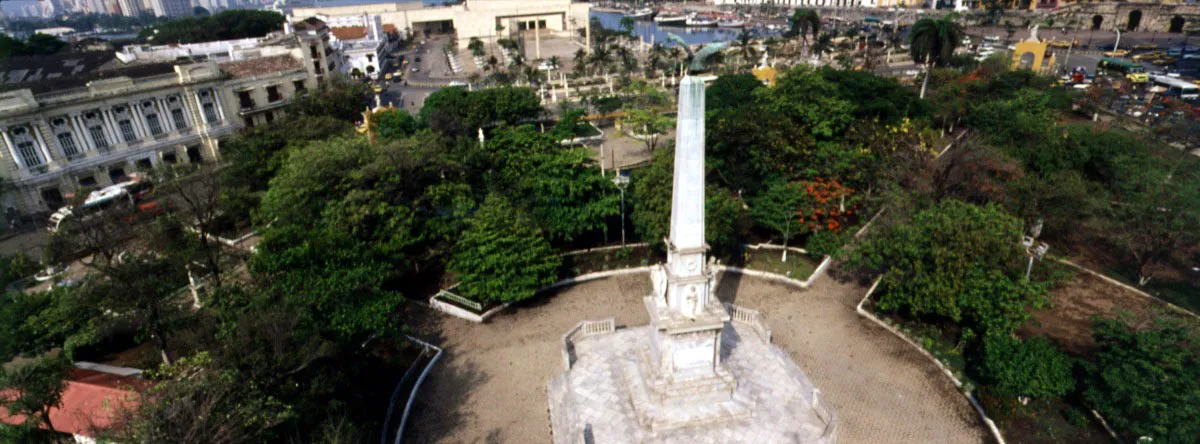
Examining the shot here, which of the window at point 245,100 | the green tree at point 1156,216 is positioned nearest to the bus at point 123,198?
the window at point 245,100

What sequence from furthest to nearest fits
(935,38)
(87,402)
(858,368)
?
(935,38) → (858,368) → (87,402)

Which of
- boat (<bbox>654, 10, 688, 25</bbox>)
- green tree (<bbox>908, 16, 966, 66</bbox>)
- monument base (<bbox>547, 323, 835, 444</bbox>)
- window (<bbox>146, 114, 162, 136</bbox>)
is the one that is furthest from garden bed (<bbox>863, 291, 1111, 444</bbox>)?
boat (<bbox>654, 10, 688, 25</bbox>)

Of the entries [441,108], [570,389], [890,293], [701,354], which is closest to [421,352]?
[570,389]

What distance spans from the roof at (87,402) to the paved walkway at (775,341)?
8411mm

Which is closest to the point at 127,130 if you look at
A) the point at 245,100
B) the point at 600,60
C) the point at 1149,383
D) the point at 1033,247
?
the point at 245,100

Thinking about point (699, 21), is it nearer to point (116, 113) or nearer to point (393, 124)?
point (393, 124)

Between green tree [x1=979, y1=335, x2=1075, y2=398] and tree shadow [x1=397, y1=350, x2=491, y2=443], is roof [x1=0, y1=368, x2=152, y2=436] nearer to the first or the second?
tree shadow [x1=397, y1=350, x2=491, y2=443]

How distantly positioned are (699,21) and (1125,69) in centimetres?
10083

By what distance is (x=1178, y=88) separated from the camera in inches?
2169

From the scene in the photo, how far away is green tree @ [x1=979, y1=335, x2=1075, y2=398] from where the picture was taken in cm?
1800

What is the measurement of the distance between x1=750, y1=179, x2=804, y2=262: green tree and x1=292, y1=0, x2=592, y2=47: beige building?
85390 mm

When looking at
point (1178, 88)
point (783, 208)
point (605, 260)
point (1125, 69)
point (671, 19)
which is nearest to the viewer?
point (783, 208)

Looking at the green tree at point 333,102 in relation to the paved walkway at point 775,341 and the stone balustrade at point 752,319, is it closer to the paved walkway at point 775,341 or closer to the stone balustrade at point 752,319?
the paved walkway at point 775,341

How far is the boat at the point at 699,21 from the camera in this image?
5877 inches
